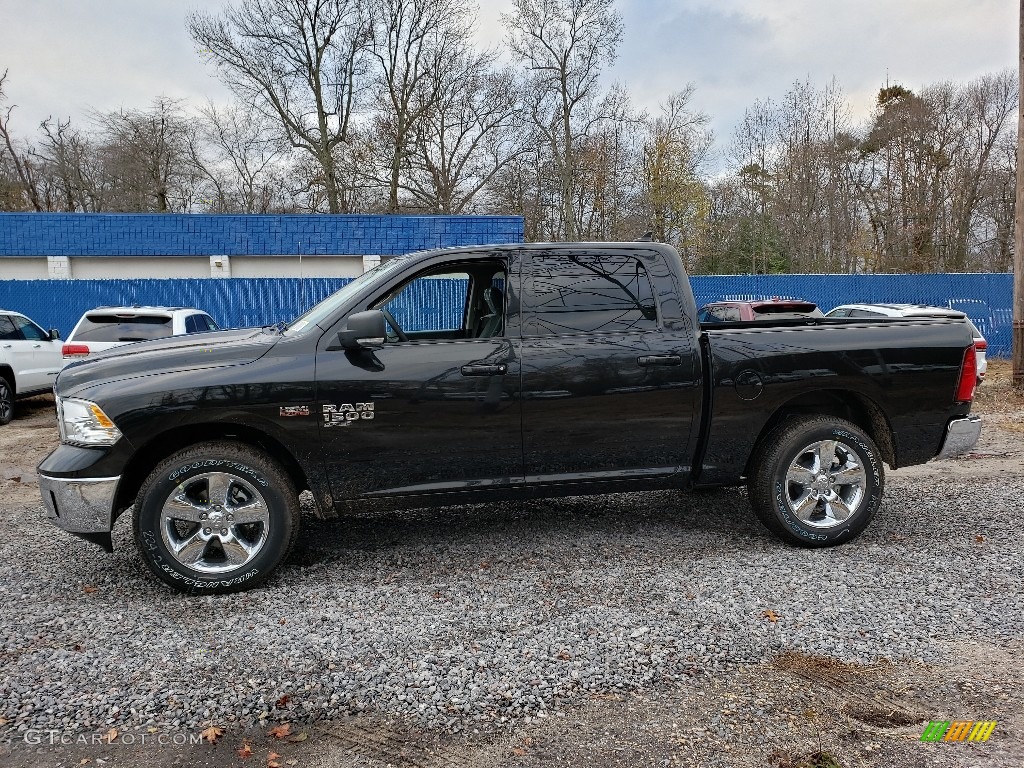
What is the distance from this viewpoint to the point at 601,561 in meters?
4.27

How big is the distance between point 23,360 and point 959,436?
12503 mm

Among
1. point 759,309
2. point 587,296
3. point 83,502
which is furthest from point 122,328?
point 759,309

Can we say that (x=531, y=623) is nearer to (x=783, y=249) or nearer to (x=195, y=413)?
(x=195, y=413)

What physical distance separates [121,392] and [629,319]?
3.00m

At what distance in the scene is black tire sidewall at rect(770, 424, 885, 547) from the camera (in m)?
4.37

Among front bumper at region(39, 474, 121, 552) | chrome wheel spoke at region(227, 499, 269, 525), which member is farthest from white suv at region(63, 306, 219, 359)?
chrome wheel spoke at region(227, 499, 269, 525)

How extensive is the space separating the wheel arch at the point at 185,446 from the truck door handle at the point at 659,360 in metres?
2.17

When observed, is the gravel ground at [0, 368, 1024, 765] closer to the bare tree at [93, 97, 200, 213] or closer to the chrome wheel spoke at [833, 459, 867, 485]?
the chrome wheel spoke at [833, 459, 867, 485]

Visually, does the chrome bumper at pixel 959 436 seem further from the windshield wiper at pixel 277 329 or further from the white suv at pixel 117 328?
the white suv at pixel 117 328

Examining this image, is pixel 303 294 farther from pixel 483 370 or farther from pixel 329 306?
pixel 483 370

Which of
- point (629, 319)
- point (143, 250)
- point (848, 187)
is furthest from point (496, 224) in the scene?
point (848, 187)

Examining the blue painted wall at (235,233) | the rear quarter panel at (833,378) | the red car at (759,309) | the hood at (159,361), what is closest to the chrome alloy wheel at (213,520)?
the hood at (159,361)

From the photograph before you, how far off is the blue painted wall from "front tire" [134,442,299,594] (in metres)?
16.0

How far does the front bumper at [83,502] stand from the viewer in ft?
11.9
